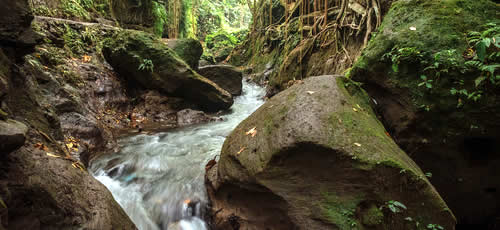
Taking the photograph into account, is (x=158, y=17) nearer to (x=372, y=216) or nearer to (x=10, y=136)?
(x=10, y=136)

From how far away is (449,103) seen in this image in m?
2.70

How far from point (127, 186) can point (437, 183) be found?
4.18m

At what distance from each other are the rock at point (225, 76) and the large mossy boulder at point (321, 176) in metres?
6.95

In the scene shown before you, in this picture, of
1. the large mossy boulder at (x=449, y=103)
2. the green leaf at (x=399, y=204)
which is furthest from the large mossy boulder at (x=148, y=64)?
the green leaf at (x=399, y=204)

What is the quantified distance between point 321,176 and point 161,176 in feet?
8.61

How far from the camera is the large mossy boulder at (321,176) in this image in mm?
2039

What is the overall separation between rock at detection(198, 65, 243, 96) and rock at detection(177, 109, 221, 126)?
2866mm

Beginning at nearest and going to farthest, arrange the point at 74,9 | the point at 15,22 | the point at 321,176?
the point at 15,22 < the point at 321,176 < the point at 74,9

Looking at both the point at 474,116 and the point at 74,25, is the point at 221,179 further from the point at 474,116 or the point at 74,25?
the point at 74,25

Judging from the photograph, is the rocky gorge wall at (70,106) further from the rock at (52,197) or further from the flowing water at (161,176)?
the flowing water at (161,176)

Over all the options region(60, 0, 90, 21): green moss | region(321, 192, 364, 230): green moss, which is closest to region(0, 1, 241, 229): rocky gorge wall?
region(60, 0, 90, 21): green moss

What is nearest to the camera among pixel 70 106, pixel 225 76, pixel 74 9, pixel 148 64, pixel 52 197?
pixel 52 197

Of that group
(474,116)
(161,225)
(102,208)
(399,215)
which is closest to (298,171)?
(399,215)

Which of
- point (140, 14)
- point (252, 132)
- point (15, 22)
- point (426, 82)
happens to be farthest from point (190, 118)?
point (140, 14)
